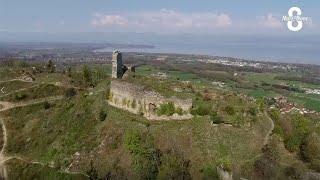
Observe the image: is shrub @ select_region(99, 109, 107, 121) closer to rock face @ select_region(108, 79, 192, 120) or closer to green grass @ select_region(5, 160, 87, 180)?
rock face @ select_region(108, 79, 192, 120)

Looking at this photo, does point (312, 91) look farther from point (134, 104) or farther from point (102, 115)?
point (102, 115)

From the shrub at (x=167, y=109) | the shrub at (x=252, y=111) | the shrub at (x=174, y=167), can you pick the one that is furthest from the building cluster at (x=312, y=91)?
the shrub at (x=174, y=167)

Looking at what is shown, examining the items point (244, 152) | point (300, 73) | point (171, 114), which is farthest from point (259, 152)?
point (300, 73)

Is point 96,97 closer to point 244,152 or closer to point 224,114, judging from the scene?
point 224,114

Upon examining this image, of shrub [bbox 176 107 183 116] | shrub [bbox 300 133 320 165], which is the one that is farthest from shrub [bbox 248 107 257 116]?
shrub [bbox 176 107 183 116]

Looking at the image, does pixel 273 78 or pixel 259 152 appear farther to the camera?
pixel 273 78

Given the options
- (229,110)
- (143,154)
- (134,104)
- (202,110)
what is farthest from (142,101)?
(229,110)

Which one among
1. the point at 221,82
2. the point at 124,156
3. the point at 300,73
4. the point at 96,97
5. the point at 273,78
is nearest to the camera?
the point at 124,156

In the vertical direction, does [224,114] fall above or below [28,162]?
above
